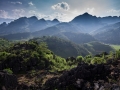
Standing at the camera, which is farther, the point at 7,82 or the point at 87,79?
the point at 7,82

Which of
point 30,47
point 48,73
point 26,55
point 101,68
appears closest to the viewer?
point 101,68

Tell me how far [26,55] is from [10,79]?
Answer: 21.2 metres

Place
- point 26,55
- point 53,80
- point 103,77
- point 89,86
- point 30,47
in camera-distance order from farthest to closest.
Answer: point 30,47 → point 26,55 → point 53,80 → point 103,77 → point 89,86

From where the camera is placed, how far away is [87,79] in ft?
76.2

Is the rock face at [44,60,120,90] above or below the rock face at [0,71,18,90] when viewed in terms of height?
above

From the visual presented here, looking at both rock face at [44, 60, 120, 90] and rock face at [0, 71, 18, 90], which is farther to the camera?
rock face at [0, 71, 18, 90]

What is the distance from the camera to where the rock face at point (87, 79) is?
2124cm

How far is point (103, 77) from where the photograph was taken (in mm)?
22641

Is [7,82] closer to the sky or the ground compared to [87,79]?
closer to the ground

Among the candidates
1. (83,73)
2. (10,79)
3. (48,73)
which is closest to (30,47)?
(48,73)

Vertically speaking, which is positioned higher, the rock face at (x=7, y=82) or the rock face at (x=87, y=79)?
the rock face at (x=87, y=79)

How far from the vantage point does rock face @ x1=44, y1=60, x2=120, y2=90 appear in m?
21.2

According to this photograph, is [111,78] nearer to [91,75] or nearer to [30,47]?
[91,75]

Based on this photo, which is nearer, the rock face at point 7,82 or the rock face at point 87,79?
the rock face at point 87,79
